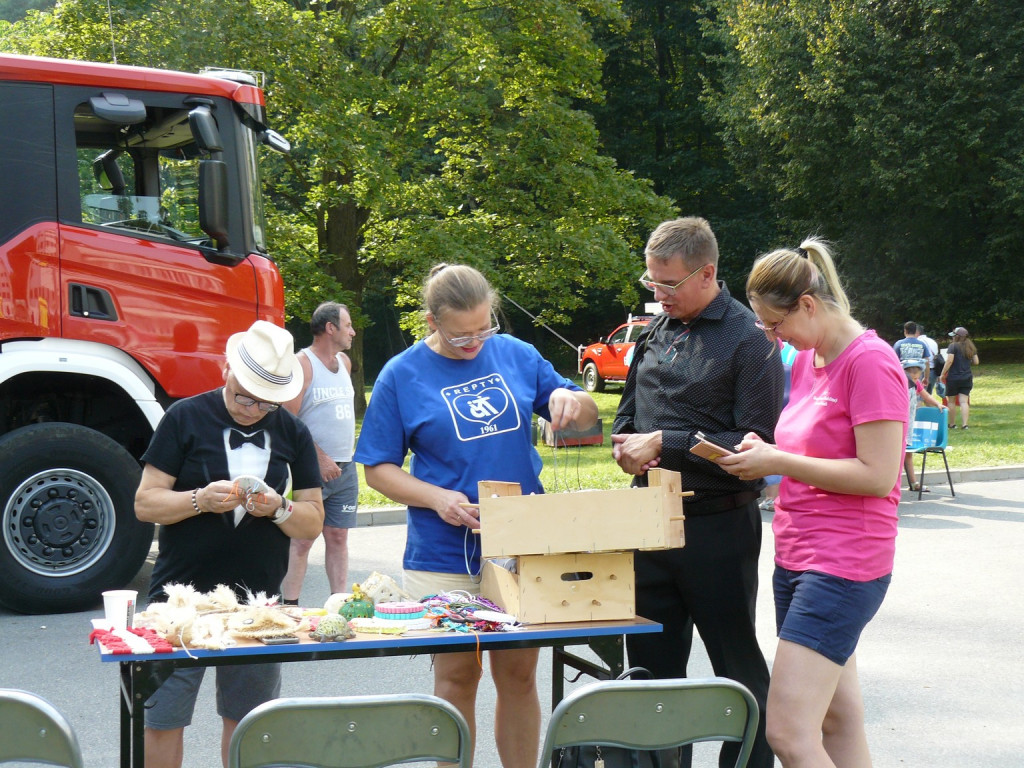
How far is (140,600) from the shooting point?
23.0ft

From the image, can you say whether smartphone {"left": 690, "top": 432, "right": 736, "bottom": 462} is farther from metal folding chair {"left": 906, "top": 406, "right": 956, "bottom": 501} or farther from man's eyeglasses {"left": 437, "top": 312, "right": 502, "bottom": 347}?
metal folding chair {"left": 906, "top": 406, "right": 956, "bottom": 501}

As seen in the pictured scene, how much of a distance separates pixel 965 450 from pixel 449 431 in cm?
1234

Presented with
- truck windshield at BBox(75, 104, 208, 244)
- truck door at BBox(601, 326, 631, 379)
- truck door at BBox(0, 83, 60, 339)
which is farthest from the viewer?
truck door at BBox(601, 326, 631, 379)

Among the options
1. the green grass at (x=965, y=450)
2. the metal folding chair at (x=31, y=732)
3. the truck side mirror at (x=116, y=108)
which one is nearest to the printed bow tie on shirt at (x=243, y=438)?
the metal folding chair at (x=31, y=732)

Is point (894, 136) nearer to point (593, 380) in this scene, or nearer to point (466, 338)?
point (593, 380)

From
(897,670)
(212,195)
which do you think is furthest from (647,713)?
(212,195)

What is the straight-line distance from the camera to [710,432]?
3.44 m

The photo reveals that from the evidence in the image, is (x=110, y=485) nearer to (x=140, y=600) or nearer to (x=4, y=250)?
(x=140, y=600)

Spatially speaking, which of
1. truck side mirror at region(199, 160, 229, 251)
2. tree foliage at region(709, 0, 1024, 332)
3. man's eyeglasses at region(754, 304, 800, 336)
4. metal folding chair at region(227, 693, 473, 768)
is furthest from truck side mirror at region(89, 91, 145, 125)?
tree foliage at region(709, 0, 1024, 332)

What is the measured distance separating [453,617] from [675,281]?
1.25 meters

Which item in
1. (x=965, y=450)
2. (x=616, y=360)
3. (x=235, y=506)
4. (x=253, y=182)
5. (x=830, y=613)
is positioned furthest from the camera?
(x=616, y=360)

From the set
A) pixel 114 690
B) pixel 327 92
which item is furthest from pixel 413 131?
pixel 114 690

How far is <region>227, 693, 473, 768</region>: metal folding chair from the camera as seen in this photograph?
8.01 ft

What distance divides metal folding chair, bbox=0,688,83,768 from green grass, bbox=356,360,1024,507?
14.3ft
